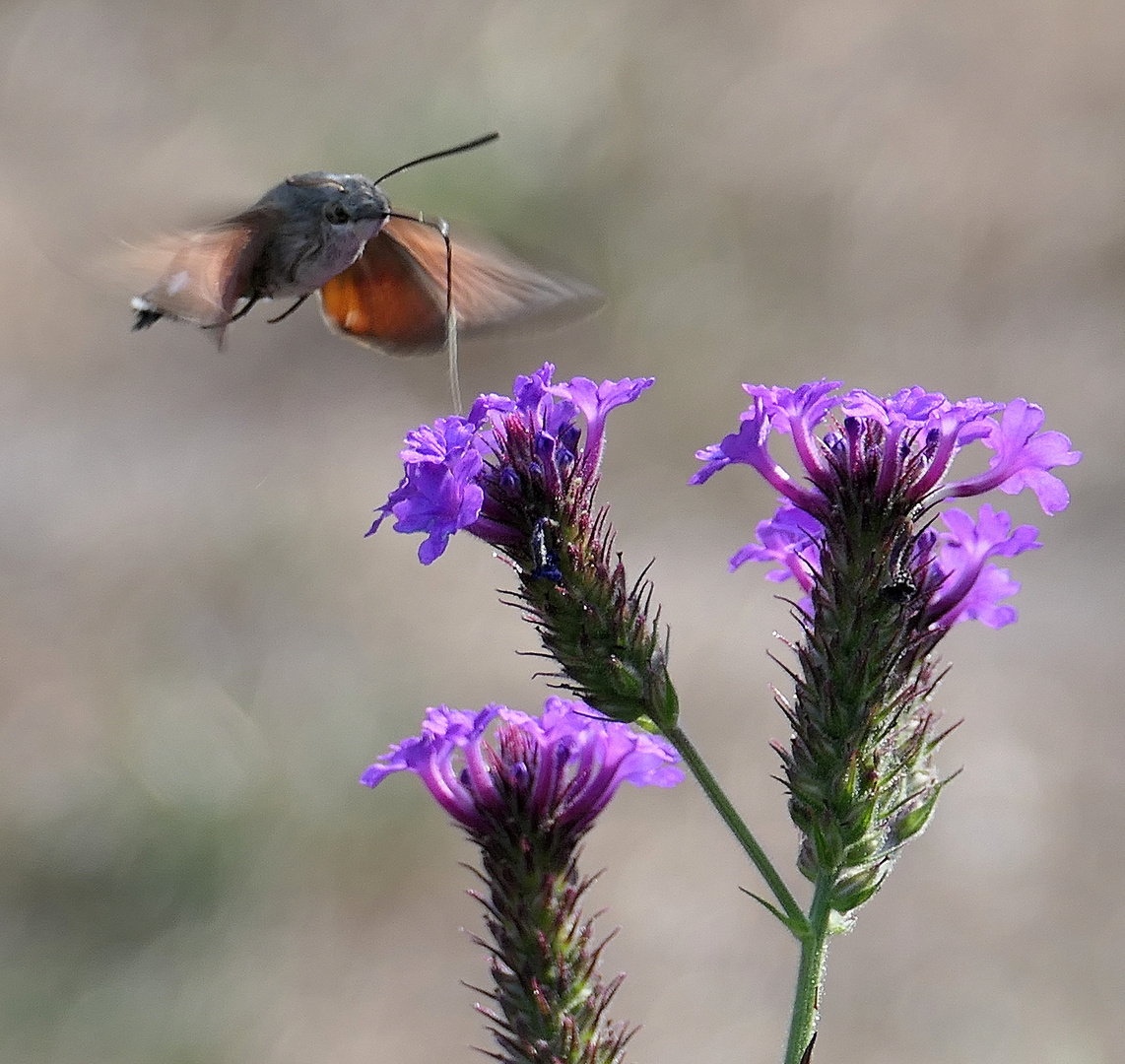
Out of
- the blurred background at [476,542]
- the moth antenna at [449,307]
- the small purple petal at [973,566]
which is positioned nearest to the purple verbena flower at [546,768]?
the small purple petal at [973,566]

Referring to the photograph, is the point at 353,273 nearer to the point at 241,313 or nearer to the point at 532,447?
the point at 241,313

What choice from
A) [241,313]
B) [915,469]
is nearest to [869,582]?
[915,469]

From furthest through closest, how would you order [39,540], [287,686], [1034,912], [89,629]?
[39,540] < [89,629] < [287,686] < [1034,912]

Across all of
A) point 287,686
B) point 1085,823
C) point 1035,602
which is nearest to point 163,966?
point 287,686

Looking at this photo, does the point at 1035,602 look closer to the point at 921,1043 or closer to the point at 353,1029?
the point at 921,1043

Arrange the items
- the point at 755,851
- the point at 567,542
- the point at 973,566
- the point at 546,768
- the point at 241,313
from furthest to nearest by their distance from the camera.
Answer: the point at 241,313
the point at 546,768
the point at 973,566
the point at 567,542
the point at 755,851

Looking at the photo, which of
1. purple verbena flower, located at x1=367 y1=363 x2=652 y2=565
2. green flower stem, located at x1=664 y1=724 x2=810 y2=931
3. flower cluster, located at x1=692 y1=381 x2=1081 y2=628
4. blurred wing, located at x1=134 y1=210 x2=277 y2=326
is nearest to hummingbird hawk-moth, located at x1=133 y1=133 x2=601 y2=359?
blurred wing, located at x1=134 y1=210 x2=277 y2=326
